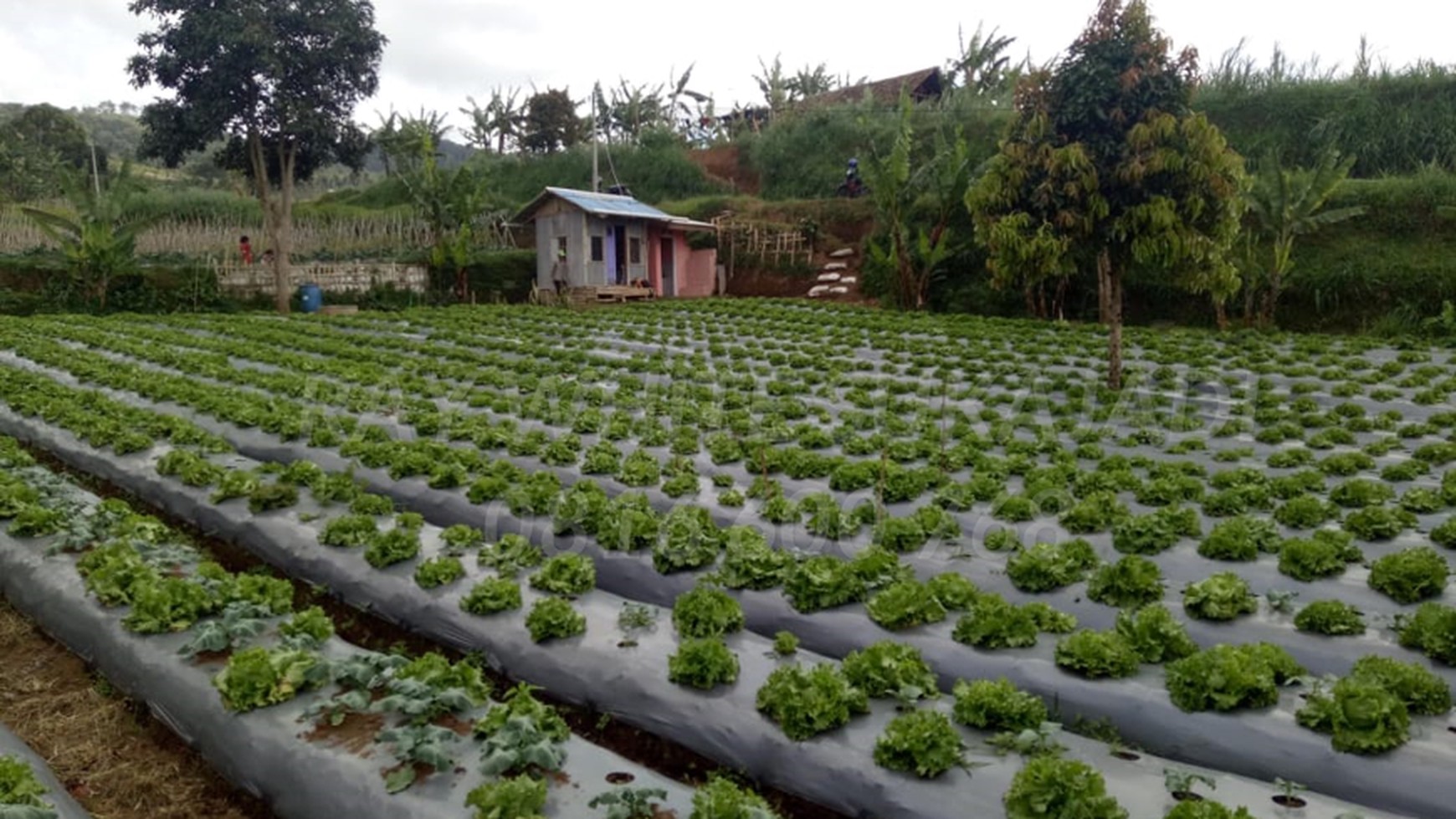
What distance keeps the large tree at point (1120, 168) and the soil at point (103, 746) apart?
9.55 metres

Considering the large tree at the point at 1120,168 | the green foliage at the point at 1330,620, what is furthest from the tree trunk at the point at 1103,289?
the green foliage at the point at 1330,620

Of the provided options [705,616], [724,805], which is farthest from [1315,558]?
[724,805]

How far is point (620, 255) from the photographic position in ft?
104

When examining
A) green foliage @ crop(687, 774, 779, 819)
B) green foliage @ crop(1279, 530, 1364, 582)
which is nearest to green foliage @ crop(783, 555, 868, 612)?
green foliage @ crop(687, 774, 779, 819)

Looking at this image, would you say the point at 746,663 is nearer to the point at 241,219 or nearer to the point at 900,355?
the point at 900,355

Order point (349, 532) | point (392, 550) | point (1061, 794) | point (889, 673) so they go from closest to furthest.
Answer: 1. point (1061, 794)
2. point (889, 673)
3. point (392, 550)
4. point (349, 532)

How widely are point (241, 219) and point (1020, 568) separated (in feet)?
127

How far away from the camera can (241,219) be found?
3706 centimetres

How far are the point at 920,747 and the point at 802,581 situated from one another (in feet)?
6.15

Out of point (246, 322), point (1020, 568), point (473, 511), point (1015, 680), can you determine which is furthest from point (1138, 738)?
point (246, 322)

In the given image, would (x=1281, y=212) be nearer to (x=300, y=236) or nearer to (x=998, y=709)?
(x=998, y=709)

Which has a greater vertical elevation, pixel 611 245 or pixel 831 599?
pixel 611 245

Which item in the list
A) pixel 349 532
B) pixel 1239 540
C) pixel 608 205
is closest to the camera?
pixel 1239 540

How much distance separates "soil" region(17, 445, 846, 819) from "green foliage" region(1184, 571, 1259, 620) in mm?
2609
